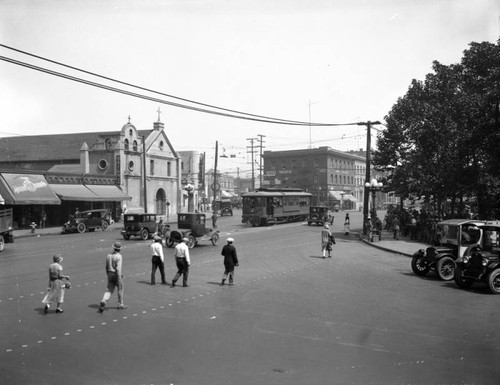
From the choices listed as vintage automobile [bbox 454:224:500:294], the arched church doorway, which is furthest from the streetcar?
vintage automobile [bbox 454:224:500:294]

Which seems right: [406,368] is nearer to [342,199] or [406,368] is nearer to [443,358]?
[443,358]

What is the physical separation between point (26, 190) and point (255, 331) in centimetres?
3389

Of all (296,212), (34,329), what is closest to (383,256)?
(34,329)

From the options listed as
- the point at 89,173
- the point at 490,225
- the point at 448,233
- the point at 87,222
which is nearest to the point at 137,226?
the point at 87,222

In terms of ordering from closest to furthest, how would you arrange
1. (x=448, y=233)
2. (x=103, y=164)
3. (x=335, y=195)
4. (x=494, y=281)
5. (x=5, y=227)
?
(x=494, y=281) < (x=448, y=233) < (x=5, y=227) < (x=103, y=164) < (x=335, y=195)

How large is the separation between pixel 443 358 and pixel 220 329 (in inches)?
162

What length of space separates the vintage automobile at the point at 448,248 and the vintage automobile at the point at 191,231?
12496 millimetres

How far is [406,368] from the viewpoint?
278 inches

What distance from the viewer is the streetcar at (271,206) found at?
144ft

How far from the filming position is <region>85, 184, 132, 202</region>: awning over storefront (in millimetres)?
Result: 44938

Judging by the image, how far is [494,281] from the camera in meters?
13.3

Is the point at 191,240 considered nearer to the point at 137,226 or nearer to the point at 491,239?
the point at 137,226

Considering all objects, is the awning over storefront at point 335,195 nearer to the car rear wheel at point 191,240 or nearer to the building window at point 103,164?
the building window at point 103,164

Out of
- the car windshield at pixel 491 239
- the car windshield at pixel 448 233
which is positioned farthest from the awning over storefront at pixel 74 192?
the car windshield at pixel 491 239
